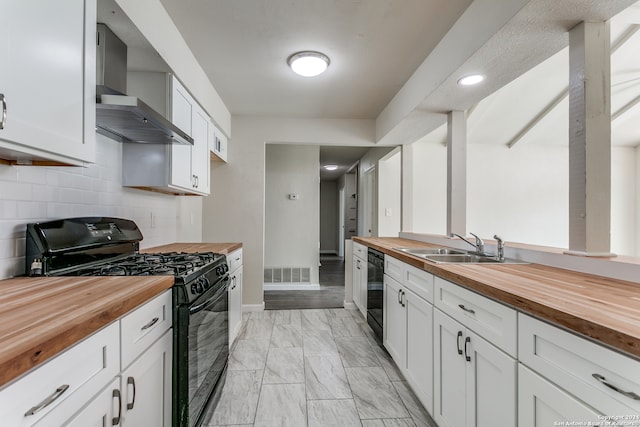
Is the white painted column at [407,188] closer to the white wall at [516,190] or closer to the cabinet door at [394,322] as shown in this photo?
the white wall at [516,190]

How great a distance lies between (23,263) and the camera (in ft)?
4.06

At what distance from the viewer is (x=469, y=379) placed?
1209 millimetres

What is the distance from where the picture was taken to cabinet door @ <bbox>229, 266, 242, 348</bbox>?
7.90 ft

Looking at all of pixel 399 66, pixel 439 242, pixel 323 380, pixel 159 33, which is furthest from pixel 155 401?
pixel 399 66

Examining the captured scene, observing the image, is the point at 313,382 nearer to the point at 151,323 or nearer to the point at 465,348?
the point at 465,348

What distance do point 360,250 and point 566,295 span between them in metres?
2.31

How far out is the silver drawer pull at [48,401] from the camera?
60 cm

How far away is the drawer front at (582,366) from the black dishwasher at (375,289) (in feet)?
5.01

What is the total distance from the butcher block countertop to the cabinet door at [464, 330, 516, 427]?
0.21 metres

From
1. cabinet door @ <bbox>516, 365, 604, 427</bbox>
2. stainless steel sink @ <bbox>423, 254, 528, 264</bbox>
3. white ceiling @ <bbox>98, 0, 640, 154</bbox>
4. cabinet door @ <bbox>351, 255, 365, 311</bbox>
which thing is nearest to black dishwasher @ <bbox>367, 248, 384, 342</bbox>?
cabinet door @ <bbox>351, 255, 365, 311</bbox>

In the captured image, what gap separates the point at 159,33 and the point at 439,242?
2.57 m

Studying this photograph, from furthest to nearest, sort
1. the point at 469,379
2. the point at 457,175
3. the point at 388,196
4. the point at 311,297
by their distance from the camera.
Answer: the point at 388,196 < the point at 311,297 < the point at 457,175 < the point at 469,379

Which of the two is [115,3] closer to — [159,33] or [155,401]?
[159,33]

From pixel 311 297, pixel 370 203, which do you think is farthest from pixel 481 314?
pixel 370 203
